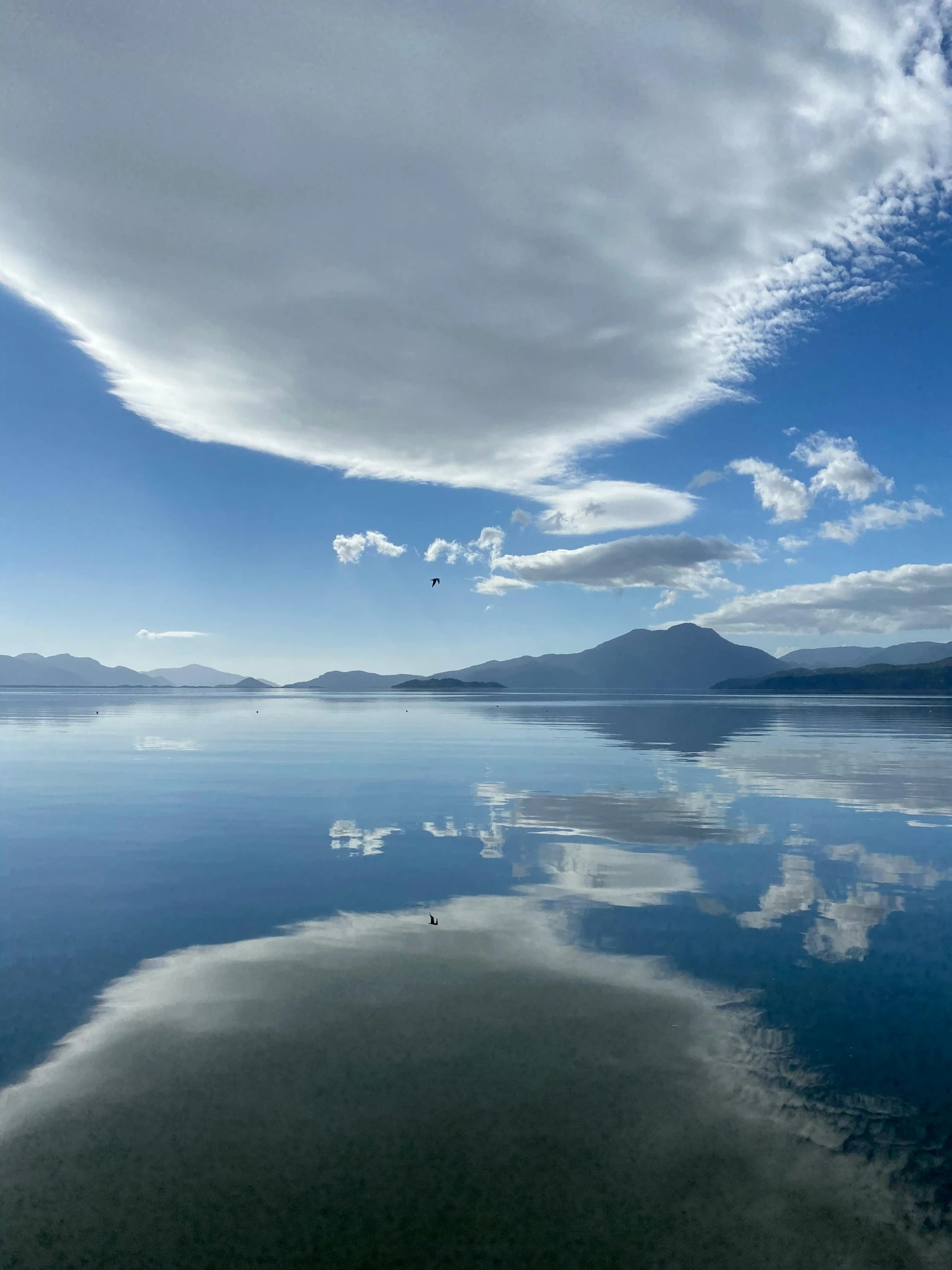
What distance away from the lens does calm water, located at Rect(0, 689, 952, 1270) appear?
780 cm

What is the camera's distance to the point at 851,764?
46000 millimetres

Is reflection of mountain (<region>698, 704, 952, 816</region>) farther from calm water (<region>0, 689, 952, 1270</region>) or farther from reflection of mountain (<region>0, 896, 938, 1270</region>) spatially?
reflection of mountain (<region>0, 896, 938, 1270</region>)

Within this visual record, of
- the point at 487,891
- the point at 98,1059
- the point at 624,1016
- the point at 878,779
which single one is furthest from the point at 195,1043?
the point at 878,779

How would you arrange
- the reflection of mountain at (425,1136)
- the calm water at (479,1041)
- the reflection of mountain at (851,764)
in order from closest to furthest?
1. the reflection of mountain at (425,1136)
2. the calm water at (479,1041)
3. the reflection of mountain at (851,764)

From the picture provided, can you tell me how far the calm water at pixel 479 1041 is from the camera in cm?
780

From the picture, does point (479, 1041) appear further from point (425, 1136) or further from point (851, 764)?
point (851, 764)

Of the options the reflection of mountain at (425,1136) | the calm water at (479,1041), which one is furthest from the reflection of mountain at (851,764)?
the reflection of mountain at (425,1136)

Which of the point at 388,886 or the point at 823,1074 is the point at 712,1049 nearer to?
the point at 823,1074

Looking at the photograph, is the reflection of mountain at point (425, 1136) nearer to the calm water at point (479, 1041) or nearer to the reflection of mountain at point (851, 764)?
the calm water at point (479, 1041)

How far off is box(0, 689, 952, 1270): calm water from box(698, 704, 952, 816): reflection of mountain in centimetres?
459

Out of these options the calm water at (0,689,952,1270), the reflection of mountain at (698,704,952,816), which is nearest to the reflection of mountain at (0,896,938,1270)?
the calm water at (0,689,952,1270)

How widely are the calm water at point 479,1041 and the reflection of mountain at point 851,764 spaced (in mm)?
4585

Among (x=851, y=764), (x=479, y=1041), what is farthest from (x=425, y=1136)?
(x=851, y=764)

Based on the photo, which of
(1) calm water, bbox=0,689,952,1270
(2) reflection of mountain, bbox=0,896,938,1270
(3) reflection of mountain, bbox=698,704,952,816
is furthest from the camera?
(3) reflection of mountain, bbox=698,704,952,816
